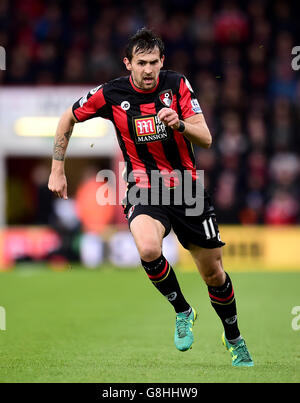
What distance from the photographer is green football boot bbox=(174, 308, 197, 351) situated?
5.89m

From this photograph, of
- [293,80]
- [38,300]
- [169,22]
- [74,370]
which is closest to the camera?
[74,370]

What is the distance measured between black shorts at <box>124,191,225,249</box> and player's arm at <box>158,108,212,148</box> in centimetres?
51

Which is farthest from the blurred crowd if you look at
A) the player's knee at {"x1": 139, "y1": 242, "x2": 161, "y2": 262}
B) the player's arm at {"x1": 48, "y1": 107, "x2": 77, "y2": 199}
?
the player's knee at {"x1": 139, "y1": 242, "x2": 161, "y2": 262}

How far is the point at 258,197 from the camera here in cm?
1555

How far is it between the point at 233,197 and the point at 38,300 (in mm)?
5852

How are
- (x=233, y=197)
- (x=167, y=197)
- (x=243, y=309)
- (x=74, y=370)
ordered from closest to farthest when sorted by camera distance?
(x=74, y=370), (x=167, y=197), (x=243, y=309), (x=233, y=197)

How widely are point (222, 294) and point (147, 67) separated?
168cm

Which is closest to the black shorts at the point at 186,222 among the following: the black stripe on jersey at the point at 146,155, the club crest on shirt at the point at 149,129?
the black stripe on jersey at the point at 146,155

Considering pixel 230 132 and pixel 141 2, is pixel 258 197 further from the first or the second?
pixel 141 2

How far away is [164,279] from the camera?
5969 millimetres

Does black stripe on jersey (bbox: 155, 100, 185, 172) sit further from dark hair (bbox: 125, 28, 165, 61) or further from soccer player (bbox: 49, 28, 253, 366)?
dark hair (bbox: 125, 28, 165, 61)

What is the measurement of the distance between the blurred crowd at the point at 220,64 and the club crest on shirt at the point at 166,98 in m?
9.35

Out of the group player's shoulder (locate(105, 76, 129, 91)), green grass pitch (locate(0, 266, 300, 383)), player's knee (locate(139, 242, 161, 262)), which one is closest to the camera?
green grass pitch (locate(0, 266, 300, 383))
